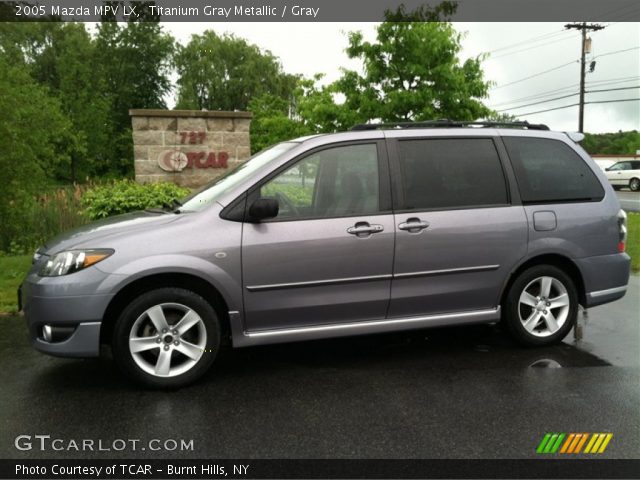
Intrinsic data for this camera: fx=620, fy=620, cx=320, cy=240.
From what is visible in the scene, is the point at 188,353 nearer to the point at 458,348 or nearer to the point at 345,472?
the point at 345,472

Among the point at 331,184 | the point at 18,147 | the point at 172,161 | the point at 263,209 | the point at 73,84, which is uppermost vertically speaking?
the point at 73,84

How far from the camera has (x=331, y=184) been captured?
4.78 meters

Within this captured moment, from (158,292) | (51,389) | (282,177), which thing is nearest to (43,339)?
(51,389)

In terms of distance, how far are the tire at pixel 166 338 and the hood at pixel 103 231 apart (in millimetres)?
478

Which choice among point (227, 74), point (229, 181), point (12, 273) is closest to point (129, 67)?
point (227, 74)

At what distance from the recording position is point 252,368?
16.0 feet

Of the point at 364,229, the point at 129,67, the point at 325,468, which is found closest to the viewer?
→ the point at 325,468

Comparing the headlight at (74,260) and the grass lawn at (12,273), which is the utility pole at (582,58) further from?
the headlight at (74,260)

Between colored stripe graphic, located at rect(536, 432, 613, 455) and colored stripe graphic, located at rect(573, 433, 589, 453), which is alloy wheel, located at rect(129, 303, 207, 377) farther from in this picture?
colored stripe graphic, located at rect(573, 433, 589, 453)

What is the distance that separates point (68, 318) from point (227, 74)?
4741 centimetres

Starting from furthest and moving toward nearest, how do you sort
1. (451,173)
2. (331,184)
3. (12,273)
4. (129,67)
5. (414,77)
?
(129,67) < (414,77) < (12,273) < (451,173) < (331,184)

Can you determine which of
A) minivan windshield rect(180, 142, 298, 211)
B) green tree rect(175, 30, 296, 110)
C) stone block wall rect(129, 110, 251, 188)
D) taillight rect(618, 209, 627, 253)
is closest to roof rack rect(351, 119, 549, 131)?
minivan windshield rect(180, 142, 298, 211)

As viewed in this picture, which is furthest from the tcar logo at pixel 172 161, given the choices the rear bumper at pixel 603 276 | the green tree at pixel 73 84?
the green tree at pixel 73 84

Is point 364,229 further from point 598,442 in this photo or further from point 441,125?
point 598,442
